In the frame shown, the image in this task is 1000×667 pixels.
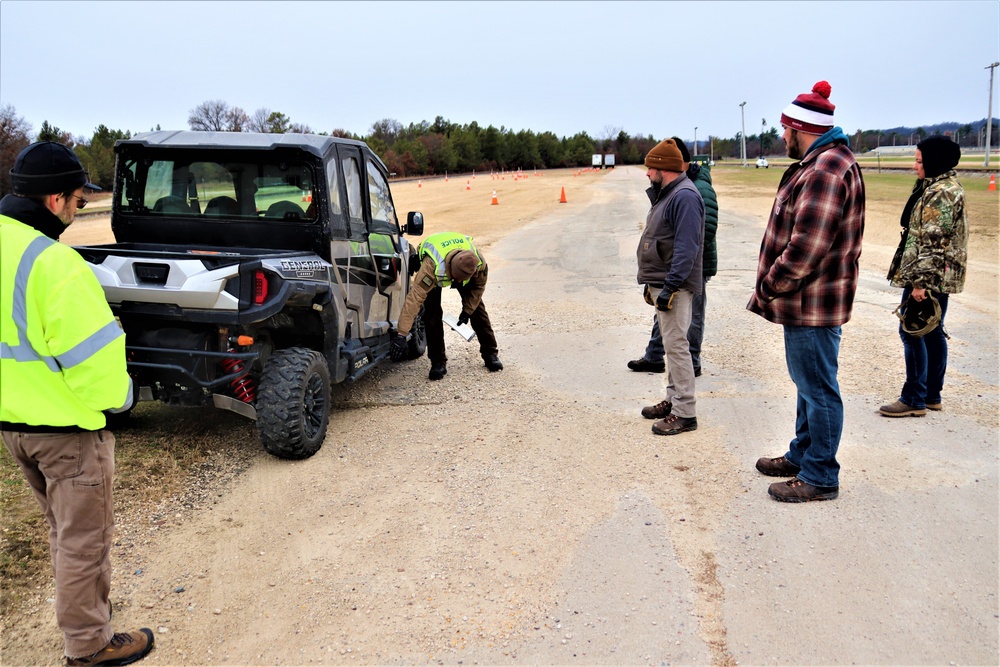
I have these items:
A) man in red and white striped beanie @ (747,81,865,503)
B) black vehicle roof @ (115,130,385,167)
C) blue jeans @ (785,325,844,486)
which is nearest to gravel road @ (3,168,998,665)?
blue jeans @ (785,325,844,486)

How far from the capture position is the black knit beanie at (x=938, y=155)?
530 cm

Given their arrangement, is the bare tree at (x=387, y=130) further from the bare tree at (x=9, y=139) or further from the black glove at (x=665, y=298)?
the black glove at (x=665, y=298)

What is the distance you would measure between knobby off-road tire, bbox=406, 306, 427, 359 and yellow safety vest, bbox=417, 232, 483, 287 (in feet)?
3.75

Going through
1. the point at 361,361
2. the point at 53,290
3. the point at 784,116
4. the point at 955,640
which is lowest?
the point at 955,640

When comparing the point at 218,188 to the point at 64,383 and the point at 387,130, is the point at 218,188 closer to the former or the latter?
the point at 64,383

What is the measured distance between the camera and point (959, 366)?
22.6ft

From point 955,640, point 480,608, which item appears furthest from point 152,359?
point 955,640

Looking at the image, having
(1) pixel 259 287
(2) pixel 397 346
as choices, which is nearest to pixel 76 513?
(1) pixel 259 287

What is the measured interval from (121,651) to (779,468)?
3.70 meters

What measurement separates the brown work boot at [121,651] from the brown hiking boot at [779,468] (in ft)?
11.6

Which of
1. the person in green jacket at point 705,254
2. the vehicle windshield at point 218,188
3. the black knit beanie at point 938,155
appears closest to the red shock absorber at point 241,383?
the vehicle windshield at point 218,188

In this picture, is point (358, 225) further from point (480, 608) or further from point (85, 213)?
point (85, 213)

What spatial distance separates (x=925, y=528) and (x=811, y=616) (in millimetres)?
1164

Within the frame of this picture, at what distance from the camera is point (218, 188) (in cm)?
557
